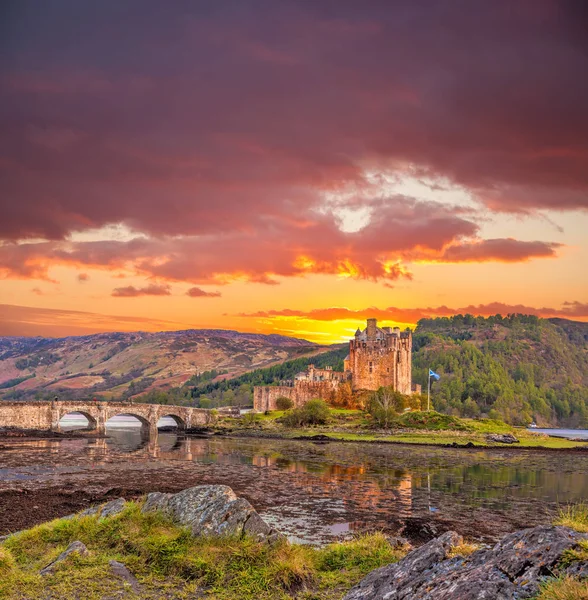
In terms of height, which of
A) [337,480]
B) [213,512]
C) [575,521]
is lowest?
[337,480]

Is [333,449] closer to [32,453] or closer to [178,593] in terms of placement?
[32,453]

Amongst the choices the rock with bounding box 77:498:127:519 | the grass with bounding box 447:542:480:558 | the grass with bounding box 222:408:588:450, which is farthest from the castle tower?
the grass with bounding box 447:542:480:558

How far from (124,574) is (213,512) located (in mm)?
2965

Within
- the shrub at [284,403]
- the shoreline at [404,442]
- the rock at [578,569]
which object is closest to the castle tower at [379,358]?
the shrub at [284,403]

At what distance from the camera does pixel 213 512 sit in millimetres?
15141

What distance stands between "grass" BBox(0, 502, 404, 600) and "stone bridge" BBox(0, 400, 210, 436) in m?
72.0

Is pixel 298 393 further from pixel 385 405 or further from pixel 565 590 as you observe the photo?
pixel 565 590

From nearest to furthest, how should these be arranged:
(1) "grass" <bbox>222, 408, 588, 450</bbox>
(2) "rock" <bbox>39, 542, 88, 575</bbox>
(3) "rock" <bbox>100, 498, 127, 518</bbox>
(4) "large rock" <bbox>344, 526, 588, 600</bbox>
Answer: (4) "large rock" <bbox>344, 526, 588, 600</bbox>
(2) "rock" <bbox>39, 542, 88, 575</bbox>
(3) "rock" <bbox>100, 498, 127, 518</bbox>
(1) "grass" <bbox>222, 408, 588, 450</bbox>

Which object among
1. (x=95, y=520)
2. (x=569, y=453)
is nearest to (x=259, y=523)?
(x=95, y=520)

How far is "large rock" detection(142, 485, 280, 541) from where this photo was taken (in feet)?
47.5

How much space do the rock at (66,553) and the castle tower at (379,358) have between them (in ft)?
339

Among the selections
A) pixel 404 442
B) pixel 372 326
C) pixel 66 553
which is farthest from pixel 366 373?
pixel 66 553

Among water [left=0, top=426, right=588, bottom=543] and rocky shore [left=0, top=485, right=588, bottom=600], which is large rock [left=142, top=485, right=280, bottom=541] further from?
water [left=0, top=426, right=588, bottom=543]

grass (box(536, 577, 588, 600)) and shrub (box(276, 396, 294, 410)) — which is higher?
grass (box(536, 577, 588, 600))
